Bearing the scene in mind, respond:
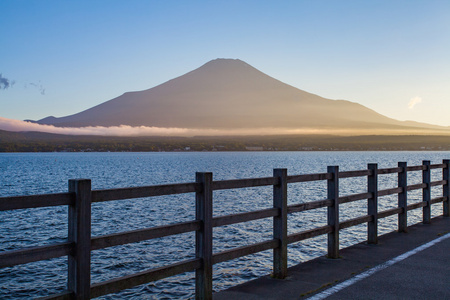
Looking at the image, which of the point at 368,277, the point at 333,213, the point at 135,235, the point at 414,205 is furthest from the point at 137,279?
the point at 414,205

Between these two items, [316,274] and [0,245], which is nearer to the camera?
[316,274]

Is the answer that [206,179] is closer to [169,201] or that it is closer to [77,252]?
[77,252]

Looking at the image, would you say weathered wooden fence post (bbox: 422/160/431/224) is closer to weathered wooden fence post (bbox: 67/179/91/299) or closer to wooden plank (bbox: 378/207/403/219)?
wooden plank (bbox: 378/207/403/219)

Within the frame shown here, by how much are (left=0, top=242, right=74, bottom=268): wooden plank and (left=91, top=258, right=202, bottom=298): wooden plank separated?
0.56 metres

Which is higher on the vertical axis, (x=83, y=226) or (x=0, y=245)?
(x=83, y=226)

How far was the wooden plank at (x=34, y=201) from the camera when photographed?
151 inches

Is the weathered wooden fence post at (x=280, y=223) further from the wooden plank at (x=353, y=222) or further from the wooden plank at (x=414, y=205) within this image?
the wooden plank at (x=414, y=205)

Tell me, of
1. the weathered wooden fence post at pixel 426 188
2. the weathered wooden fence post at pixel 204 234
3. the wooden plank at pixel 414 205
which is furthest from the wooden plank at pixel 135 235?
the weathered wooden fence post at pixel 426 188

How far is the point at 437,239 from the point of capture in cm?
941

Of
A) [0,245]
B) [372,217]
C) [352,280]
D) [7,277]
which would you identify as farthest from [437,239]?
[0,245]

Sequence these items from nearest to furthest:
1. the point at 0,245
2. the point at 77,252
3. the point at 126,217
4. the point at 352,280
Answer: the point at 77,252
the point at 352,280
the point at 0,245
the point at 126,217

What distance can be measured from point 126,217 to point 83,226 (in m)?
26.1

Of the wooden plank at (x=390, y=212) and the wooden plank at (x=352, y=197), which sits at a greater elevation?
the wooden plank at (x=352, y=197)

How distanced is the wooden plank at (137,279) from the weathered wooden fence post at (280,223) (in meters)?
1.60
